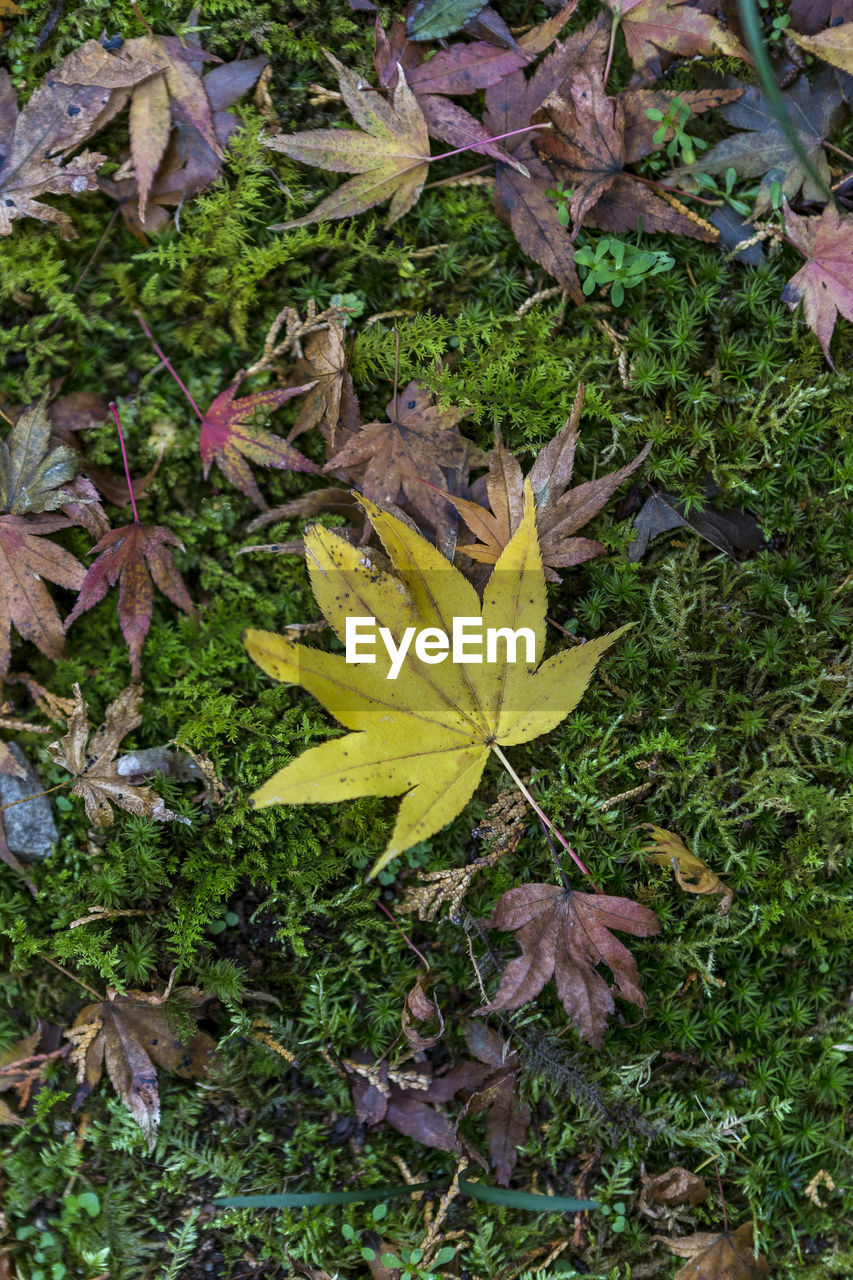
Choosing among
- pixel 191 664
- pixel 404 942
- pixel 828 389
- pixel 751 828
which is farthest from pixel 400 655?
pixel 828 389

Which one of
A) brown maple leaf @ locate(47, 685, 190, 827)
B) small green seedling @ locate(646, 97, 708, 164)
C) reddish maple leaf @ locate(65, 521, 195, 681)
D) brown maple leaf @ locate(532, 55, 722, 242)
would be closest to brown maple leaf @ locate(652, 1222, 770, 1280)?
brown maple leaf @ locate(47, 685, 190, 827)

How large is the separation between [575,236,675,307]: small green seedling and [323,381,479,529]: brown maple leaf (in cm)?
65

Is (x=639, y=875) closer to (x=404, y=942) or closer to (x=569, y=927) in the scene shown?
(x=569, y=927)

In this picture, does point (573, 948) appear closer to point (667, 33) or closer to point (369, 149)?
point (369, 149)

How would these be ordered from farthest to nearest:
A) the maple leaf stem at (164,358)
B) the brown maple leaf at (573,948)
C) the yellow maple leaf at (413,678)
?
the maple leaf stem at (164,358) < the brown maple leaf at (573,948) < the yellow maple leaf at (413,678)

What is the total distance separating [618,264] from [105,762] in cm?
231

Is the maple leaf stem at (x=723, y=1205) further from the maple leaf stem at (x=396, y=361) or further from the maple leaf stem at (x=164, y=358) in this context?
the maple leaf stem at (x=164, y=358)

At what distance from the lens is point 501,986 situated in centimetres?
234

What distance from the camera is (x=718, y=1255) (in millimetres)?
2467

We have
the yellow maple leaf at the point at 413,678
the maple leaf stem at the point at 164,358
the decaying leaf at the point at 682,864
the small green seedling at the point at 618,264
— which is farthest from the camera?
the maple leaf stem at the point at 164,358

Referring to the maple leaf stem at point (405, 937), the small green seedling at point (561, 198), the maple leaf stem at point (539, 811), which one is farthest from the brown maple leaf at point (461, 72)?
the maple leaf stem at point (405, 937)

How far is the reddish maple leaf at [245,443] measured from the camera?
2578 mm

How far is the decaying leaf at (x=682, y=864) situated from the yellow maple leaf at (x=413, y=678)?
0.56 meters

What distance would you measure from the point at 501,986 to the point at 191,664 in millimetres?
1406
